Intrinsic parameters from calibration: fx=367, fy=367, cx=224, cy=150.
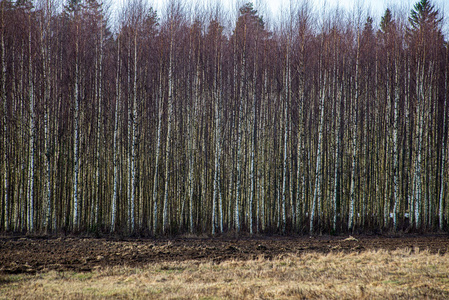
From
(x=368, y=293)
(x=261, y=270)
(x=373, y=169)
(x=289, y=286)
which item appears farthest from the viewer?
(x=373, y=169)

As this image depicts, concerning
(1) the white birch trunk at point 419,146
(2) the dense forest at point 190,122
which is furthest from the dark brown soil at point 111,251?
(1) the white birch trunk at point 419,146

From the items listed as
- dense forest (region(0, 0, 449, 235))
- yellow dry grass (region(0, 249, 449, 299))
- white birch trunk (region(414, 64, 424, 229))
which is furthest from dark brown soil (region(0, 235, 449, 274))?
white birch trunk (region(414, 64, 424, 229))

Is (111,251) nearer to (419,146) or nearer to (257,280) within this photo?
(257,280)

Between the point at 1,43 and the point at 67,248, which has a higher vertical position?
the point at 1,43

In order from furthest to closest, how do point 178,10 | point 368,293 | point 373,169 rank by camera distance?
point 373,169 → point 178,10 → point 368,293

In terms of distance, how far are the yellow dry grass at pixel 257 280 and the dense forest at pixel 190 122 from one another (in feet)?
18.5

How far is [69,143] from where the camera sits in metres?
14.7

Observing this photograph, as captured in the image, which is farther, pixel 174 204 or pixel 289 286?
pixel 174 204

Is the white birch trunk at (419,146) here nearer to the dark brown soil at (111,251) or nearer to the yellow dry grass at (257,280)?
the dark brown soil at (111,251)

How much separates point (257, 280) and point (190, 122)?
31.6ft

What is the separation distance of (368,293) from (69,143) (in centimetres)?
1292

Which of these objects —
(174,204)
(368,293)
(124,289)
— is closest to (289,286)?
(368,293)

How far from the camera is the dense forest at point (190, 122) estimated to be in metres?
13.1

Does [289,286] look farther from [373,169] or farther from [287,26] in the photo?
[373,169]
